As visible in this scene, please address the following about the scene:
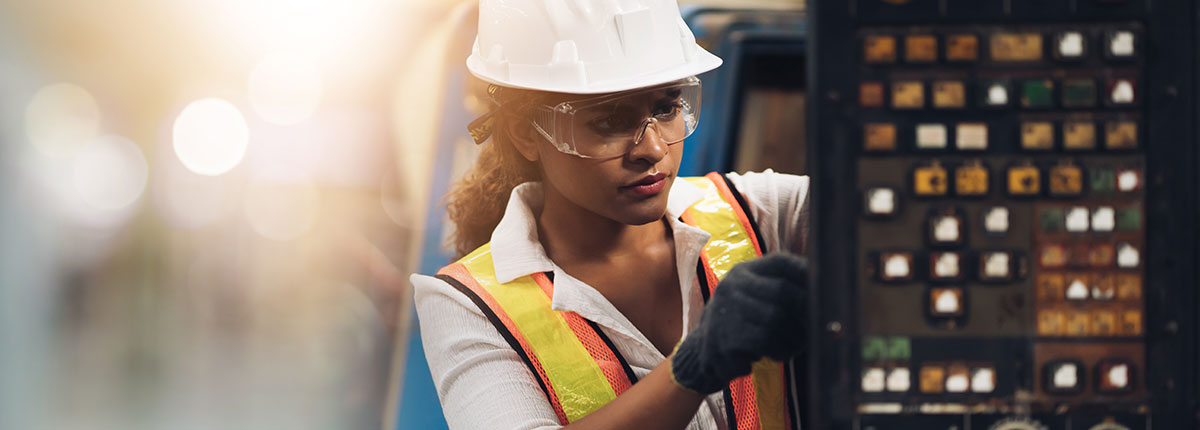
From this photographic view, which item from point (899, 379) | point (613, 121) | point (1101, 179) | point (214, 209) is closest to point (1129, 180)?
point (1101, 179)

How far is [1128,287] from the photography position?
679 millimetres

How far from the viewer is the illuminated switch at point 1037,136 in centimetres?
68

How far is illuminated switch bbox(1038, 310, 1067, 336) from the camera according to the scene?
26.9 inches

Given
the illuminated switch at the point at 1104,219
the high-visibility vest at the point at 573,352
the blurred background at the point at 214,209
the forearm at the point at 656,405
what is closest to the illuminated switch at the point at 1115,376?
the illuminated switch at the point at 1104,219

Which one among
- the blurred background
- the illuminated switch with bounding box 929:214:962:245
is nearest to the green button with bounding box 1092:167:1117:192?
the illuminated switch with bounding box 929:214:962:245

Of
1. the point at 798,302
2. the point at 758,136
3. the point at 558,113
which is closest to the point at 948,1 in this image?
the point at 798,302

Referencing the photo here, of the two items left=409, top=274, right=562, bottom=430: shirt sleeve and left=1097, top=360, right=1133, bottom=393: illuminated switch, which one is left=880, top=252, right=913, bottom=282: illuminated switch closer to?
left=1097, top=360, right=1133, bottom=393: illuminated switch

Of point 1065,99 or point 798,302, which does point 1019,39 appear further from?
point 798,302

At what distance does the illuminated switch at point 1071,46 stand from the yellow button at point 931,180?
0.12 metres

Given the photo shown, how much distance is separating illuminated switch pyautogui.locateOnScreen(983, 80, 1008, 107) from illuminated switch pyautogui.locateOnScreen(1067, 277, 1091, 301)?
144 millimetres

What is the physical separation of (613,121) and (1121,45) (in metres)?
0.60

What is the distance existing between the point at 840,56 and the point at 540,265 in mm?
619

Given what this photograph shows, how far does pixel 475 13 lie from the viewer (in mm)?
2627

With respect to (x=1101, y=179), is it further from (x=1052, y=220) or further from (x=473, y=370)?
(x=473, y=370)
